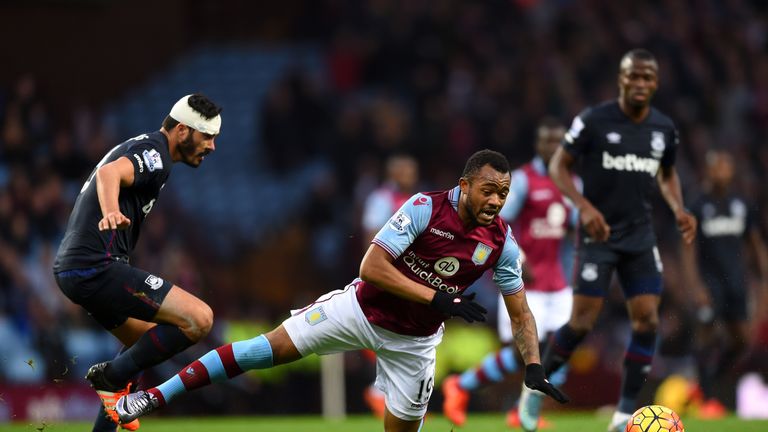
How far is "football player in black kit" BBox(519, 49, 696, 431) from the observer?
26.8 ft

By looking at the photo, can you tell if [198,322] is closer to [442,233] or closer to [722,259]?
[442,233]

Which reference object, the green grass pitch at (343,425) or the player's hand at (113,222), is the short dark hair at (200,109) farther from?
the green grass pitch at (343,425)

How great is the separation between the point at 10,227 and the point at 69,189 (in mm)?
1176

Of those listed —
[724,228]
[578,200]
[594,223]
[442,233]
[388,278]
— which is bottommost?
[724,228]

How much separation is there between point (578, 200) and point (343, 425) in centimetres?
360

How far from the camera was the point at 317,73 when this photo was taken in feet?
62.9

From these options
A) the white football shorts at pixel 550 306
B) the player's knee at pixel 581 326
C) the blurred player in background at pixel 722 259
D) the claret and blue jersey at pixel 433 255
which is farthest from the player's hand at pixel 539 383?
the blurred player in background at pixel 722 259

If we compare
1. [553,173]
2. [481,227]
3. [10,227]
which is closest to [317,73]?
[10,227]

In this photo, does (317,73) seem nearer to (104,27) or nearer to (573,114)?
(104,27)

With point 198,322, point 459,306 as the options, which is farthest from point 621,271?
point 198,322

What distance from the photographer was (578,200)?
326 inches

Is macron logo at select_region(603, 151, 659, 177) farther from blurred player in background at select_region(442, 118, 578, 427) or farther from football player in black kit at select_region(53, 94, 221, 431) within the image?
football player in black kit at select_region(53, 94, 221, 431)

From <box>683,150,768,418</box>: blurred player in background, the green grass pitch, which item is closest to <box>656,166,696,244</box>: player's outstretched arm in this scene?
the green grass pitch

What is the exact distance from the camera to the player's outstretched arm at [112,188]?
21.1ft
